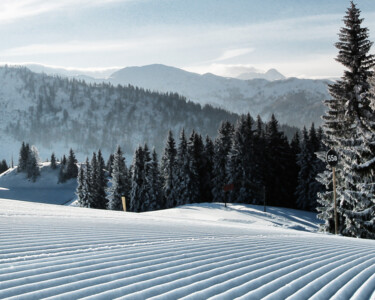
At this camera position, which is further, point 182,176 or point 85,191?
point 85,191

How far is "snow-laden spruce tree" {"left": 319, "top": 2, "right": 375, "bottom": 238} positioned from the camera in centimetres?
2230

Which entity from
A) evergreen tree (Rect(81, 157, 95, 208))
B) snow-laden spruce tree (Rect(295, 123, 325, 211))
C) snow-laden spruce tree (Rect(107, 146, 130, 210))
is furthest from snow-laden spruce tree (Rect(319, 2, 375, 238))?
evergreen tree (Rect(81, 157, 95, 208))

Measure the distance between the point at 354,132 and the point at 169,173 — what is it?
132ft

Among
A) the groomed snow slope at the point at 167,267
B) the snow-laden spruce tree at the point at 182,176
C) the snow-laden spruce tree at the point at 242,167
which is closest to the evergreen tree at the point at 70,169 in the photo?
the snow-laden spruce tree at the point at 182,176

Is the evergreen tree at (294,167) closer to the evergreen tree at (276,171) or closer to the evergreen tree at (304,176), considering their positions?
the evergreen tree at (276,171)

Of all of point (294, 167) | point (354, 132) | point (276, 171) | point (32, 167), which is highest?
point (354, 132)

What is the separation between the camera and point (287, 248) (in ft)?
34.0

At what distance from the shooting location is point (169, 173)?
61562mm

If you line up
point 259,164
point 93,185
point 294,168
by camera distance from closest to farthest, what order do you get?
point 259,164
point 294,168
point 93,185

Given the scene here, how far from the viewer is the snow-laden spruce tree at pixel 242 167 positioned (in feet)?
181

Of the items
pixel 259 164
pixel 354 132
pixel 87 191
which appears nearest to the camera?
pixel 354 132

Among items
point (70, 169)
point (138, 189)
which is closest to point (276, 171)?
point (138, 189)

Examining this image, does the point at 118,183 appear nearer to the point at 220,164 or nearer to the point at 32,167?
the point at 220,164

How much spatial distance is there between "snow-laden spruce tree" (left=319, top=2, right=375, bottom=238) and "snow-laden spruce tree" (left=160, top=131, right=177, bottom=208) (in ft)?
125
